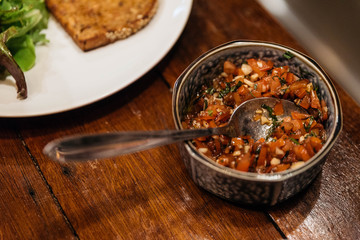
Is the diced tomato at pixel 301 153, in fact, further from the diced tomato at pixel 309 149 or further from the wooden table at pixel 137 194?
the wooden table at pixel 137 194

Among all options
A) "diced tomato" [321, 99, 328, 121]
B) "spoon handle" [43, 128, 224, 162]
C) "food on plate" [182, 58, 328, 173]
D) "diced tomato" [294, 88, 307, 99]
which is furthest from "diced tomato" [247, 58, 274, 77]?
"spoon handle" [43, 128, 224, 162]

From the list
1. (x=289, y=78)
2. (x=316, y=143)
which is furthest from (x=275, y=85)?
(x=316, y=143)

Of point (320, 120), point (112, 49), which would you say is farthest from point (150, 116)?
point (320, 120)

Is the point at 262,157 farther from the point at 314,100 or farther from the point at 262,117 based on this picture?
the point at 314,100

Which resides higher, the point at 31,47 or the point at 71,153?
the point at 71,153

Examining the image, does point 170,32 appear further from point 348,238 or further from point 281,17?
point 348,238
